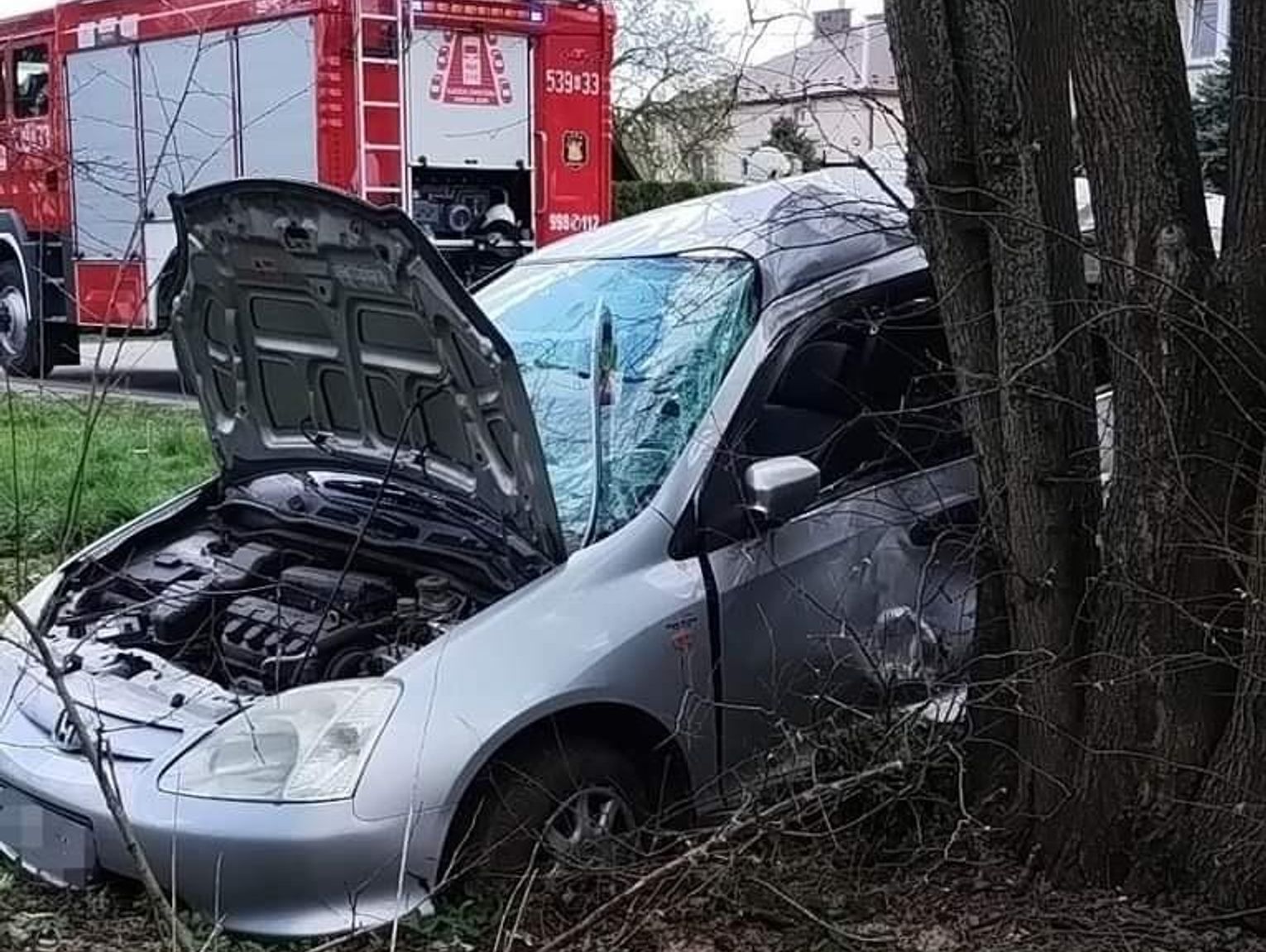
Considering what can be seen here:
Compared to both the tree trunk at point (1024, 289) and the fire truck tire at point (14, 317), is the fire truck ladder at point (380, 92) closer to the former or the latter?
the fire truck tire at point (14, 317)

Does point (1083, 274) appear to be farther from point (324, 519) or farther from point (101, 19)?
point (101, 19)

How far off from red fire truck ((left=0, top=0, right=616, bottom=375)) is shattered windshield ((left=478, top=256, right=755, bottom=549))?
743cm

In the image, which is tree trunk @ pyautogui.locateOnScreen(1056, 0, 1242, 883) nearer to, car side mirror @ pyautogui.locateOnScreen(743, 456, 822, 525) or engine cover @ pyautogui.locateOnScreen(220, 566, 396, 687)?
car side mirror @ pyautogui.locateOnScreen(743, 456, 822, 525)

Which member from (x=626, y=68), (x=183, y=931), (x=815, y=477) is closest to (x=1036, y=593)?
(x=815, y=477)

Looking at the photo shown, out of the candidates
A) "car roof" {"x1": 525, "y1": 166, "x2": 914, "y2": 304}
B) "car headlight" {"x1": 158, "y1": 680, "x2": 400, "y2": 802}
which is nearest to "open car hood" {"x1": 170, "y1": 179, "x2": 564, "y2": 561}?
"car headlight" {"x1": 158, "y1": 680, "x2": 400, "y2": 802}

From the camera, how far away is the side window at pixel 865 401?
444 centimetres

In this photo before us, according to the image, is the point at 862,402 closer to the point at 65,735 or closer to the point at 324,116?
the point at 65,735

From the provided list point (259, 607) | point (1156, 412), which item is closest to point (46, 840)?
point (259, 607)

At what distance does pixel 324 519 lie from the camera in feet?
15.4

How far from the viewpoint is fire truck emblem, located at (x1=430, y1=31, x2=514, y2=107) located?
42.9 feet

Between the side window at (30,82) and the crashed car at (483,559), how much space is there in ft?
37.1

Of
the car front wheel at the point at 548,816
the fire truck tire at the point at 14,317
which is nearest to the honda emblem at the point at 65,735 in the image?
the car front wheel at the point at 548,816

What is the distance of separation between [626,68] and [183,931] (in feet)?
59.9

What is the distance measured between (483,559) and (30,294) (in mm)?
11954
